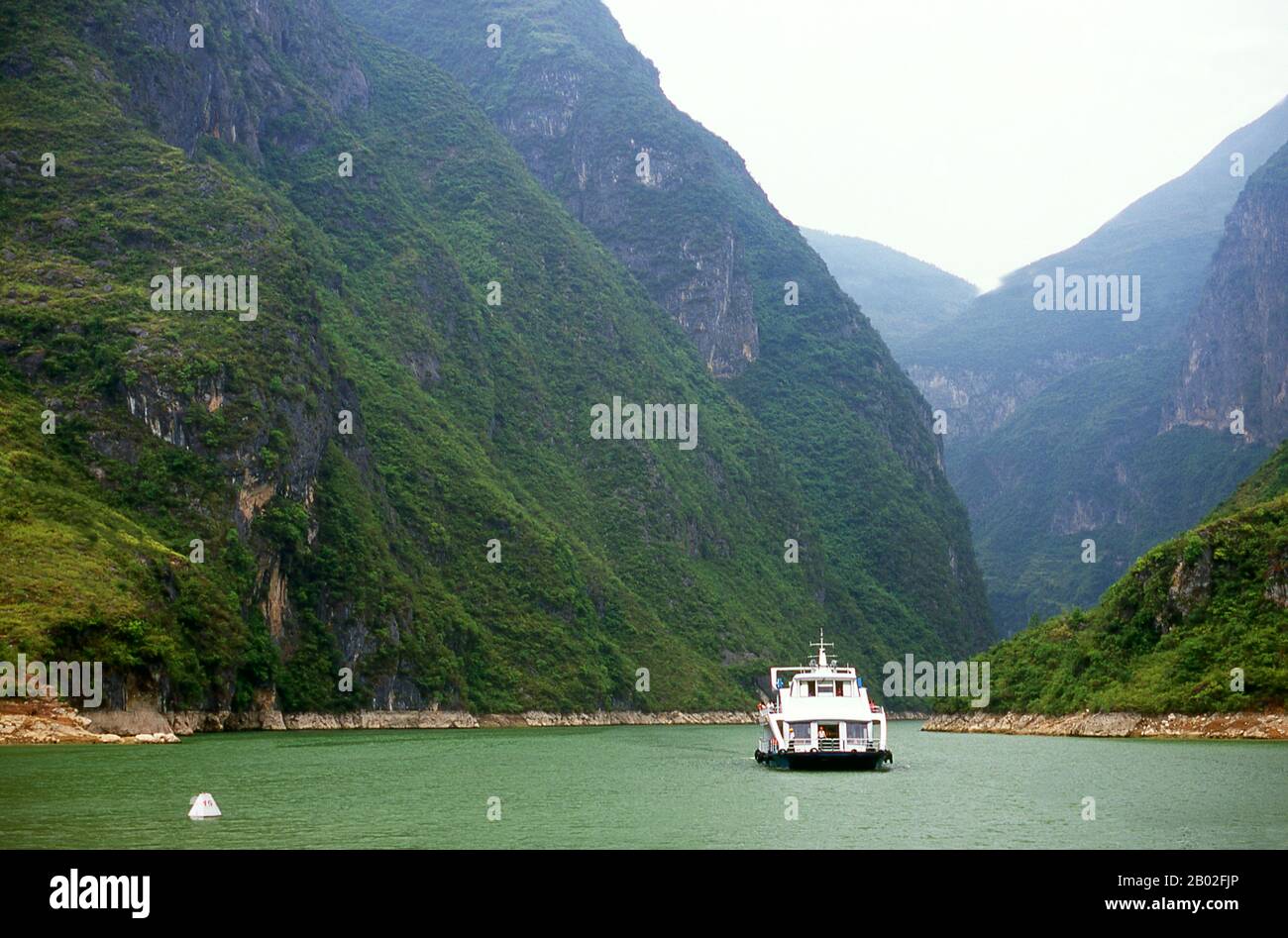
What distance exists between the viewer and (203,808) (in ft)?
156

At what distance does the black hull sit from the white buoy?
36.1 m

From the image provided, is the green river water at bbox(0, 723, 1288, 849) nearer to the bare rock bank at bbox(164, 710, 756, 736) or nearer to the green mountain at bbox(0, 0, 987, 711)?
the bare rock bank at bbox(164, 710, 756, 736)

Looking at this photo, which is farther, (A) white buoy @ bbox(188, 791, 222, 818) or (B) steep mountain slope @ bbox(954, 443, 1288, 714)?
(B) steep mountain slope @ bbox(954, 443, 1288, 714)

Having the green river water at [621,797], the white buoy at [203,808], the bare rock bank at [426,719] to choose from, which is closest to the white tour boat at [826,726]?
the green river water at [621,797]

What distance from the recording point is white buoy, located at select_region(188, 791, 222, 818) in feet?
156

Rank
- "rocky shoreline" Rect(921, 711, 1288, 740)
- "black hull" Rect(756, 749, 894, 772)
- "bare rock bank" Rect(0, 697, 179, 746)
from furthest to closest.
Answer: "rocky shoreline" Rect(921, 711, 1288, 740), "bare rock bank" Rect(0, 697, 179, 746), "black hull" Rect(756, 749, 894, 772)

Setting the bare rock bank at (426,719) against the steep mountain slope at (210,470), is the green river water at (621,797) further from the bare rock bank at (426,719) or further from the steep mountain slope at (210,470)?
the steep mountain slope at (210,470)

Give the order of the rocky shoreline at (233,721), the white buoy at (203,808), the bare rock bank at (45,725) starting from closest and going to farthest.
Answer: the white buoy at (203,808)
the bare rock bank at (45,725)
the rocky shoreline at (233,721)

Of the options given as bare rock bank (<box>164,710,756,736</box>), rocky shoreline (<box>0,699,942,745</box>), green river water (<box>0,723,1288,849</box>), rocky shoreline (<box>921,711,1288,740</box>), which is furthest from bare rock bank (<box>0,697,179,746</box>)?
rocky shoreline (<box>921,711,1288,740</box>)

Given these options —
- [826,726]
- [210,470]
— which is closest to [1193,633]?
[826,726]

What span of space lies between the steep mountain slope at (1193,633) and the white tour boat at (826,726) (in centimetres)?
3454

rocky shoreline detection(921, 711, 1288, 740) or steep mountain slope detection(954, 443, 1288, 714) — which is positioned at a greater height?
steep mountain slope detection(954, 443, 1288, 714)

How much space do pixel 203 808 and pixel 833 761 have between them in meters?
38.3

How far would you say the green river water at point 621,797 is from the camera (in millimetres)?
44094
